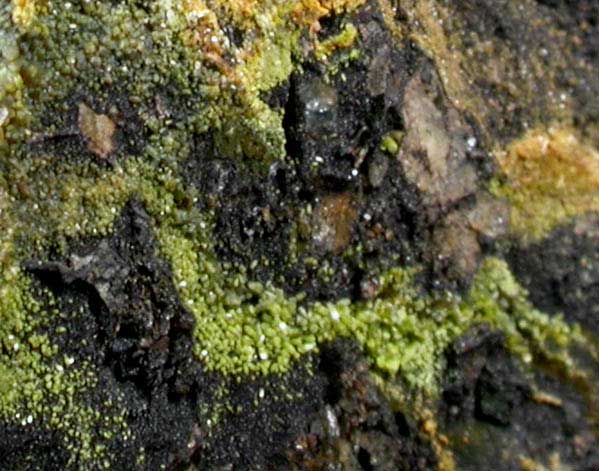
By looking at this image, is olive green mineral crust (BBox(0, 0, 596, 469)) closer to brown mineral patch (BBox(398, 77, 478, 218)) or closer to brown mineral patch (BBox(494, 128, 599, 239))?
brown mineral patch (BBox(398, 77, 478, 218))

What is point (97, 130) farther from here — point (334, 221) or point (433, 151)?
point (433, 151)

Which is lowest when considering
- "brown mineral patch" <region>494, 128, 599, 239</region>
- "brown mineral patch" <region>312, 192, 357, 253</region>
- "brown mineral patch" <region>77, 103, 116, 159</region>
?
"brown mineral patch" <region>494, 128, 599, 239</region>

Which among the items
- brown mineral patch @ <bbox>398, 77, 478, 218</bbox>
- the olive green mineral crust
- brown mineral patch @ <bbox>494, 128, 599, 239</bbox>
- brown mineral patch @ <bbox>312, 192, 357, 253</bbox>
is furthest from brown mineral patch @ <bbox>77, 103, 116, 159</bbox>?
brown mineral patch @ <bbox>494, 128, 599, 239</bbox>

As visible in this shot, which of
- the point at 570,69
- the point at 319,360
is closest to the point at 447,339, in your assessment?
the point at 319,360

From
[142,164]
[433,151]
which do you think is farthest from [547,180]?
[142,164]

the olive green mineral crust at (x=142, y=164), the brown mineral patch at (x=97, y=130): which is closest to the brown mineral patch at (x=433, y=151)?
the olive green mineral crust at (x=142, y=164)

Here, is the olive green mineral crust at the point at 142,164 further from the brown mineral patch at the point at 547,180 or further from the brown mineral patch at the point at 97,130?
the brown mineral patch at the point at 547,180

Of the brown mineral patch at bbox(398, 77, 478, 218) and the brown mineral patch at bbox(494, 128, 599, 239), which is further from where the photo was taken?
the brown mineral patch at bbox(494, 128, 599, 239)

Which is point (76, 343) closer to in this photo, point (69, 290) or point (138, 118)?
point (69, 290)

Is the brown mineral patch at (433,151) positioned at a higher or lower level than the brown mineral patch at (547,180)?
higher
